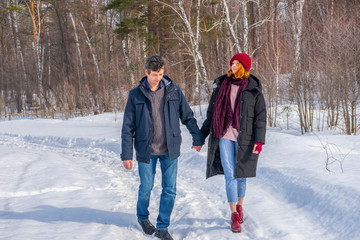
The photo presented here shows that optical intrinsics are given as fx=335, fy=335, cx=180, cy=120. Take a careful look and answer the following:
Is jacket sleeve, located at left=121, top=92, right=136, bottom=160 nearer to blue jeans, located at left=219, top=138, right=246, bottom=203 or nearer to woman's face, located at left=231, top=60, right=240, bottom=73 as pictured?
blue jeans, located at left=219, top=138, right=246, bottom=203

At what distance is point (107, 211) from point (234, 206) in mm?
1711

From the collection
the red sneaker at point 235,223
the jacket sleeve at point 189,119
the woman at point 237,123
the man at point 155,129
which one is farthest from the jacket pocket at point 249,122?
the red sneaker at point 235,223

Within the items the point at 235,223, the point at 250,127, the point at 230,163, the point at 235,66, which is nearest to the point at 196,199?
the point at 235,223

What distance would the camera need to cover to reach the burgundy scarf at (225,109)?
3.56 meters

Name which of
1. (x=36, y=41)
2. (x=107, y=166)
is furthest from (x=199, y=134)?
(x=36, y=41)

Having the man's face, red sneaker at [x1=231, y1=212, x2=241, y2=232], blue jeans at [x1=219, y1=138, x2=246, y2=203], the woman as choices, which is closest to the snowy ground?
red sneaker at [x1=231, y1=212, x2=241, y2=232]

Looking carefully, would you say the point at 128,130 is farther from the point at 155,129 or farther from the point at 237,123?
the point at 237,123

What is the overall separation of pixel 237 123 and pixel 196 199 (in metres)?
1.73

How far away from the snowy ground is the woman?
1.95ft

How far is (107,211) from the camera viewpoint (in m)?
4.38

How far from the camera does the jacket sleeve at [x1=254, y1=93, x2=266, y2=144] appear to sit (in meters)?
3.53

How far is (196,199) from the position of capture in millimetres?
4809

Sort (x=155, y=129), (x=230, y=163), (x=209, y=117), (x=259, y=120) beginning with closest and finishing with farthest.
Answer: (x=155, y=129), (x=259, y=120), (x=230, y=163), (x=209, y=117)

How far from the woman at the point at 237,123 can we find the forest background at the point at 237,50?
5.47 metres
